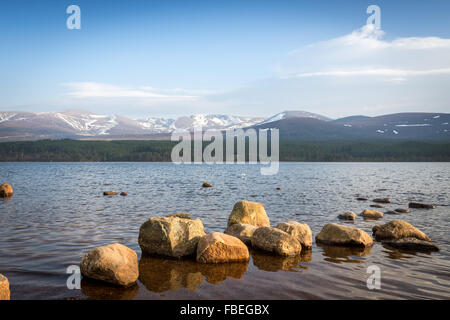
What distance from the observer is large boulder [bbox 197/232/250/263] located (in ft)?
42.4

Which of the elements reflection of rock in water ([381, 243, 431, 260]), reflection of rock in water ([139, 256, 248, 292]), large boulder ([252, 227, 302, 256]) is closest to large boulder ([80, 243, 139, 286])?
reflection of rock in water ([139, 256, 248, 292])

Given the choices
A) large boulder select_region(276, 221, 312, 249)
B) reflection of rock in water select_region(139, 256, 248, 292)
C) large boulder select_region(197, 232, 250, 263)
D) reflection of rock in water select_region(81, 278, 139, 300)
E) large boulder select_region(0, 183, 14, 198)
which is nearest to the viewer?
reflection of rock in water select_region(81, 278, 139, 300)

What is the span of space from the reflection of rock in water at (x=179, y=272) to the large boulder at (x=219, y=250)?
23 cm

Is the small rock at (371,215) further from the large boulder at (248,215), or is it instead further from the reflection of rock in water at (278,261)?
the reflection of rock in water at (278,261)

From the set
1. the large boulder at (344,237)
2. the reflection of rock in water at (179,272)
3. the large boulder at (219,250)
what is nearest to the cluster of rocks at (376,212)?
the large boulder at (344,237)

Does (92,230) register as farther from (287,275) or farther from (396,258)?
(396,258)

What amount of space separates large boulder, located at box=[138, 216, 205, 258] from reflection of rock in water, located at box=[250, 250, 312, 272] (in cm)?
271

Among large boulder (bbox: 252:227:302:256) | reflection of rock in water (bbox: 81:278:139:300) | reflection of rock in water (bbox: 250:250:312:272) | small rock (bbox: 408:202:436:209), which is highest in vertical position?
large boulder (bbox: 252:227:302:256)

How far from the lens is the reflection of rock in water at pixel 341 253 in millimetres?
13870

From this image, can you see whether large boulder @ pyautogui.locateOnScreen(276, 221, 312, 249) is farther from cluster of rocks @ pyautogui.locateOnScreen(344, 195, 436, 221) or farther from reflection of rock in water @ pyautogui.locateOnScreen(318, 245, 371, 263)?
cluster of rocks @ pyautogui.locateOnScreen(344, 195, 436, 221)
